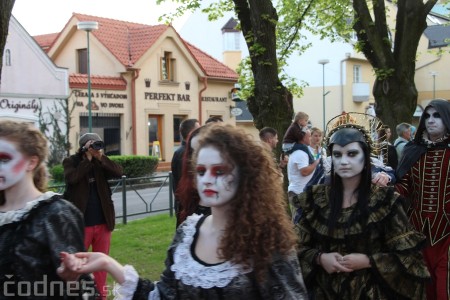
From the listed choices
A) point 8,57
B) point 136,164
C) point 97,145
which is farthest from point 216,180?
point 8,57

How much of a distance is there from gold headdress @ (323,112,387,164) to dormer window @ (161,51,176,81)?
2536cm

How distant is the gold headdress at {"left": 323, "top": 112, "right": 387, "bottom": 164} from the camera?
4.05 meters

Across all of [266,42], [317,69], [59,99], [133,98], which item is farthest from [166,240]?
[317,69]

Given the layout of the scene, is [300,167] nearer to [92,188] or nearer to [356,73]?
[92,188]

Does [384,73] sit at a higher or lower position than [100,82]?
lower

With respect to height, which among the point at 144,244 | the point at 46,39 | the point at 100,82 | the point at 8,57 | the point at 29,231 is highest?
the point at 46,39

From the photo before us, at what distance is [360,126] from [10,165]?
2.19 metres

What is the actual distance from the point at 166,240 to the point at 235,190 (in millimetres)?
7394

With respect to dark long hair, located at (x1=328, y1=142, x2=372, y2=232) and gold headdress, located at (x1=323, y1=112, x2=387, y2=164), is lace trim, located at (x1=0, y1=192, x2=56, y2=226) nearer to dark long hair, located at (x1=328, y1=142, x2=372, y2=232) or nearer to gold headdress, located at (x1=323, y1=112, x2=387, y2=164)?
dark long hair, located at (x1=328, y1=142, x2=372, y2=232)

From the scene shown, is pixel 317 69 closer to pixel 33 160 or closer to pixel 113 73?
pixel 113 73

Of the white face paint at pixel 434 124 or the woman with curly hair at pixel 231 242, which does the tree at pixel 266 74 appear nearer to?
the white face paint at pixel 434 124

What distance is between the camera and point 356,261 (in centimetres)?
364

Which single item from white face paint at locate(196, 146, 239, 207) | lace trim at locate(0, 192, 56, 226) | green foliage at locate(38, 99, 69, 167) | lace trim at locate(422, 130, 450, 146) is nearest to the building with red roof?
green foliage at locate(38, 99, 69, 167)

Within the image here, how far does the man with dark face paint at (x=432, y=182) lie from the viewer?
4.88 metres
